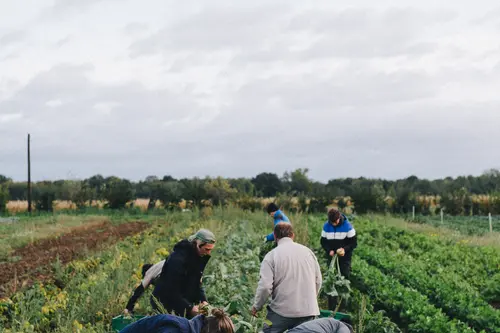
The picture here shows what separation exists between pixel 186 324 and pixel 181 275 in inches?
101

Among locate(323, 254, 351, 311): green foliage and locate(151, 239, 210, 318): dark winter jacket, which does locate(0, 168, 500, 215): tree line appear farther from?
locate(151, 239, 210, 318): dark winter jacket

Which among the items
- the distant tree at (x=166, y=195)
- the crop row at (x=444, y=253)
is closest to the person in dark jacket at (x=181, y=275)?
the crop row at (x=444, y=253)

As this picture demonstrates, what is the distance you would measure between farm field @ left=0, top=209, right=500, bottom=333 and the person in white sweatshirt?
0.24m

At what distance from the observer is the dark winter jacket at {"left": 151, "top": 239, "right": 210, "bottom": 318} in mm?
6570

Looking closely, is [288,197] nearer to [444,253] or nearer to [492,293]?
[444,253]

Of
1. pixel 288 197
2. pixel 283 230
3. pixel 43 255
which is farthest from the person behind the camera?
pixel 288 197

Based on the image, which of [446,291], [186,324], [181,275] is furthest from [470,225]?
[186,324]

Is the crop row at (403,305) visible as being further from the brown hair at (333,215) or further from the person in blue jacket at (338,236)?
the brown hair at (333,215)

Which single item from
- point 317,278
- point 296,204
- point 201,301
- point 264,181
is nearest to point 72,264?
point 201,301

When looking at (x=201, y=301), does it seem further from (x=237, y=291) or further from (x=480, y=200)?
(x=480, y=200)

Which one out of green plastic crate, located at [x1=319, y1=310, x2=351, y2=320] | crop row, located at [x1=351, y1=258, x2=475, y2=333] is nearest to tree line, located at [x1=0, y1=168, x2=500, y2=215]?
crop row, located at [x1=351, y1=258, x2=475, y2=333]

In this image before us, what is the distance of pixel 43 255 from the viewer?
18.8 metres

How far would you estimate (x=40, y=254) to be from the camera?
19.1m

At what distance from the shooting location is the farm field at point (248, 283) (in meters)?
8.34
